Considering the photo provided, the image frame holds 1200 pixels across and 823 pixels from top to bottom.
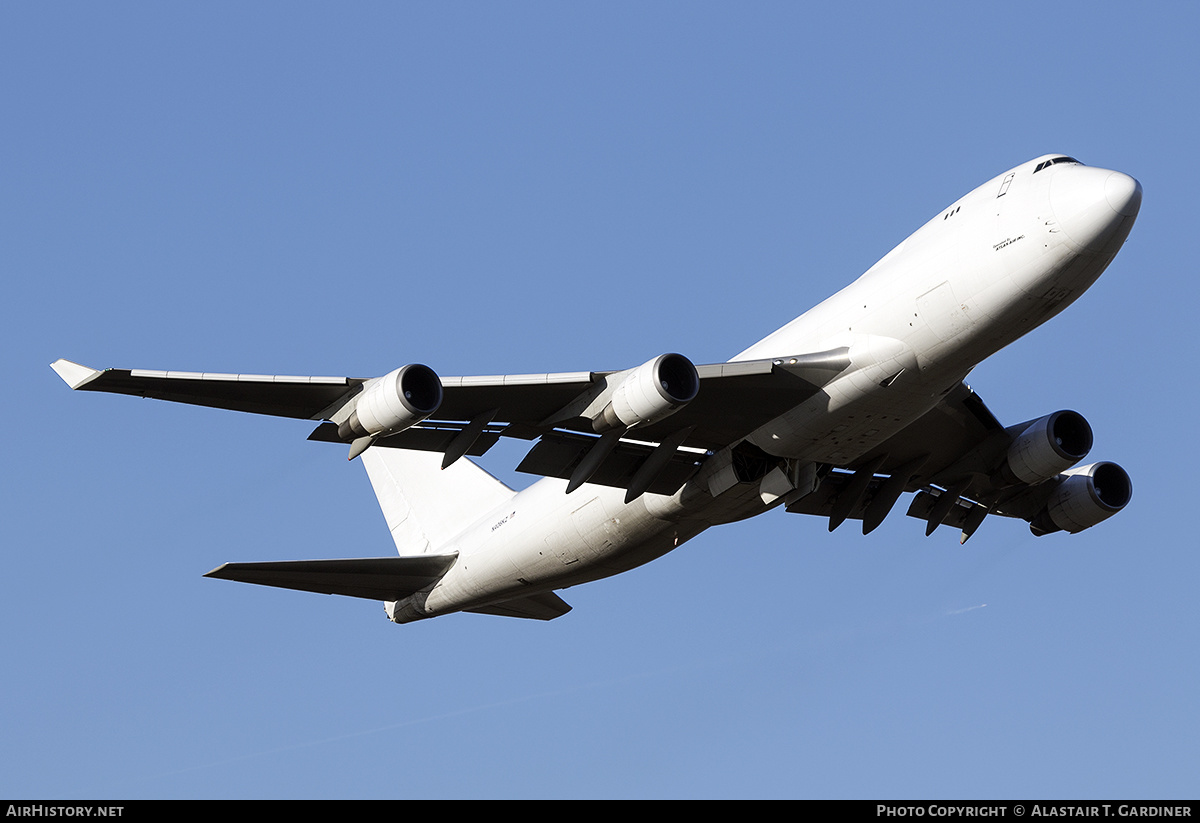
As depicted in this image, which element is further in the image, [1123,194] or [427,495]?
[427,495]

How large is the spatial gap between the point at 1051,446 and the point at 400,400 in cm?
1657

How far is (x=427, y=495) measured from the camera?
38969mm

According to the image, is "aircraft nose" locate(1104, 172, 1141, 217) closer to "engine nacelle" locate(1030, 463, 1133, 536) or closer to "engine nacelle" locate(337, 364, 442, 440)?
"engine nacelle" locate(1030, 463, 1133, 536)

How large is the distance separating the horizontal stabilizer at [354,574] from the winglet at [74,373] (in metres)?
7.03

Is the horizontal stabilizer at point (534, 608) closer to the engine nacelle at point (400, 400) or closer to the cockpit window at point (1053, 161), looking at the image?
the engine nacelle at point (400, 400)

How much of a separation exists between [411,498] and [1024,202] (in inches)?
831

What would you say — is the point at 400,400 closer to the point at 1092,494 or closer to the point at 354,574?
the point at 354,574

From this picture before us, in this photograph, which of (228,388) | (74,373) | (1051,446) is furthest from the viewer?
(1051,446)

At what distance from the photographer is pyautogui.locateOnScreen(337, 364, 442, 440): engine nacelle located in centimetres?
2395

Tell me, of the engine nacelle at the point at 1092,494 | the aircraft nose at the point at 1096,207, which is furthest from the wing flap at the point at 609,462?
the engine nacelle at the point at 1092,494

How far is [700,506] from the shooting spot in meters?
29.8

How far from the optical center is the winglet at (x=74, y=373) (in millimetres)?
23578

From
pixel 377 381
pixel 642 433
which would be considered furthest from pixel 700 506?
pixel 377 381

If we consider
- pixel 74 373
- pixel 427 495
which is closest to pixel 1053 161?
pixel 74 373
